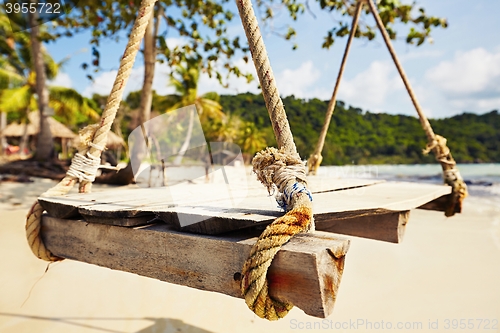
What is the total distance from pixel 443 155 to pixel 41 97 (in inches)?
405

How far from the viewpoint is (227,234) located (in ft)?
3.21

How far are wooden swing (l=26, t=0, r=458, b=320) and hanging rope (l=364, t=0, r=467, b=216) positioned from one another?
1098mm

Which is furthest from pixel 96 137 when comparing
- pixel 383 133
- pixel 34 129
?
pixel 383 133

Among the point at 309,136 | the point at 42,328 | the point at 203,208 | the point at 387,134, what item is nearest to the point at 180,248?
the point at 203,208

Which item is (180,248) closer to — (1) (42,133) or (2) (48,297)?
(2) (48,297)

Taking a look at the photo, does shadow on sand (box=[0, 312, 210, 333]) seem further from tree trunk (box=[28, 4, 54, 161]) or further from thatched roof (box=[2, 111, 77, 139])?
thatched roof (box=[2, 111, 77, 139])

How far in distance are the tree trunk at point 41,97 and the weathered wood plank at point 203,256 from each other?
979 centimetres

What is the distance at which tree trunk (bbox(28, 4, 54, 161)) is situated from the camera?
931 centimetres

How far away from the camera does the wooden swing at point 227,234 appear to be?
0.76 meters

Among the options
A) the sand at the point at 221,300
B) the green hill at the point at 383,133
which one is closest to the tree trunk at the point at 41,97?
the sand at the point at 221,300

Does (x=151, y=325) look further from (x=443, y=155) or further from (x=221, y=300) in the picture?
(x=443, y=155)

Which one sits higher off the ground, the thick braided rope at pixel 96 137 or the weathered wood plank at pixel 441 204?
the thick braided rope at pixel 96 137

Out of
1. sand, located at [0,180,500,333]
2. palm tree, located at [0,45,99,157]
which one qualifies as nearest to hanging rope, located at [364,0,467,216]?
sand, located at [0,180,500,333]

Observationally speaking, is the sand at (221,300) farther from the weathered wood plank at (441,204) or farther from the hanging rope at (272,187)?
the hanging rope at (272,187)
